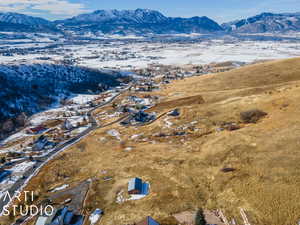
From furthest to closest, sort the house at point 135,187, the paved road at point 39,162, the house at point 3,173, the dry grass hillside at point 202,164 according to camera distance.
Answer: the house at point 3,173 < the paved road at point 39,162 < the house at point 135,187 < the dry grass hillside at point 202,164

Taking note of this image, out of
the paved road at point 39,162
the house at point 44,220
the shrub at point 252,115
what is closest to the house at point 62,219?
the house at point 44,220

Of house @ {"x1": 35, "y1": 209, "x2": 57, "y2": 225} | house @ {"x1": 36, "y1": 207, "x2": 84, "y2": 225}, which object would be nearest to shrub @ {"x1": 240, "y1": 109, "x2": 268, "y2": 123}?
house @ {"x1": 36, "y1": 207, "x2": 84, "y2": 225}

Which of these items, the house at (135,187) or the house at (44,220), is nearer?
the house at (44,220)

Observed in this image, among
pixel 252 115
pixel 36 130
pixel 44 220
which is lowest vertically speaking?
pixel 36 130

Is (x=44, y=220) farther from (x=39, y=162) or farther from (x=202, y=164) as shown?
(x=202, y=164)

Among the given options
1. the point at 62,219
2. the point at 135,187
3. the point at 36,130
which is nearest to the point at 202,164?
the point at 135,187

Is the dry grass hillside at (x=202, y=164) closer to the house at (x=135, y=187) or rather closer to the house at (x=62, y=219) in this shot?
the house at (x=135, y=187)

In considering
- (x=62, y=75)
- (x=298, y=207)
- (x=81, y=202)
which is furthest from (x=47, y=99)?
(x=298, y=207)
